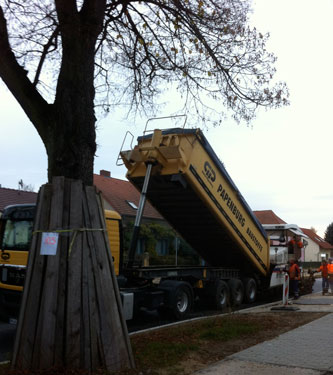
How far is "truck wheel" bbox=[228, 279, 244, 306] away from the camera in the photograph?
43.9ft

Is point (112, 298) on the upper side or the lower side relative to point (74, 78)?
lower

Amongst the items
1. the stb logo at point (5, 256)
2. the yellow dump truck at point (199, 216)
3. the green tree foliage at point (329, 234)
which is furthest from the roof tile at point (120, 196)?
the green tree foliage at point (329, 234)

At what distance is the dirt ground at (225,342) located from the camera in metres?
5.68

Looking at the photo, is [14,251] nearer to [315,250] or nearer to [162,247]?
[162,247]

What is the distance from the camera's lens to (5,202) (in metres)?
26.0

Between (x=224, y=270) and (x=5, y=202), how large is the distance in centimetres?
1657

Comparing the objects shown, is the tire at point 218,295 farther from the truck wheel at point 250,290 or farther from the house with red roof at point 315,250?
the house with red roof at point 315,250

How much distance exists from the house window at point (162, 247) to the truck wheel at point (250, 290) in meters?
15.3

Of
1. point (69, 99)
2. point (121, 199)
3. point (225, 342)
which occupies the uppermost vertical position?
point (121, 199)

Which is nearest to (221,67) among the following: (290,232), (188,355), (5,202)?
(188,355)

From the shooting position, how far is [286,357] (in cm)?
625

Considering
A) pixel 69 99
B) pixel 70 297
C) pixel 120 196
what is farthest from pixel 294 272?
pixel 120 196

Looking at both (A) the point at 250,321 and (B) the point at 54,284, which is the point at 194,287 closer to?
(A) the point at 250,321

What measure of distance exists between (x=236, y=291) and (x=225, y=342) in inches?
255
